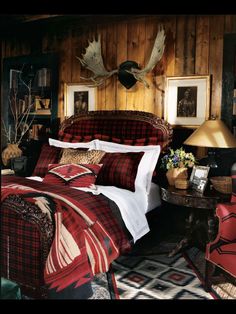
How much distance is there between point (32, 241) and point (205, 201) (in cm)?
141

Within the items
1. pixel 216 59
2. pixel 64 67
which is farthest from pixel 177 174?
pixel 64 67

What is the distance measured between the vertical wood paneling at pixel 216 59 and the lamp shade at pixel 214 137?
48 centimetres

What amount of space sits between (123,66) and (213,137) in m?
1.51

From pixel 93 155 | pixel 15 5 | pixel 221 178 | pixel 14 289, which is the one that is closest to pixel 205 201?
pixel 221 178

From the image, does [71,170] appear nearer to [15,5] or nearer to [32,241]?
[32,241]

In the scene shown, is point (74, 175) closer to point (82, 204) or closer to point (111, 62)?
point (82, 204)

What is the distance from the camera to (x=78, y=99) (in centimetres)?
473

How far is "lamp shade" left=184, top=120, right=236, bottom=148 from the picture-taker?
3.33 m

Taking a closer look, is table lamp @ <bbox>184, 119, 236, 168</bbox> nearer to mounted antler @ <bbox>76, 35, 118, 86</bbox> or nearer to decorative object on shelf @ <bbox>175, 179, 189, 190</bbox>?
decorative object on shelf @ <bbox>175, 179, 189, 190</bbox>

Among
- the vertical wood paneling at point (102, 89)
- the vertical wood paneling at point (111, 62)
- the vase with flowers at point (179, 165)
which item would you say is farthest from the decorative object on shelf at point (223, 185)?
the vertical wood paneling at point (102, 89)

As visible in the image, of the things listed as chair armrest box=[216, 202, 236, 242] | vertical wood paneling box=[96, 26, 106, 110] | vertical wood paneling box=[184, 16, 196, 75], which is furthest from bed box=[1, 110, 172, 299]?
chair armrest box=[216, 202, 236, 242]

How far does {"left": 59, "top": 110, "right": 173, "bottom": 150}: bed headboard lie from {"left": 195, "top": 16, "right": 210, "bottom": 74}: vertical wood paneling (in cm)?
68

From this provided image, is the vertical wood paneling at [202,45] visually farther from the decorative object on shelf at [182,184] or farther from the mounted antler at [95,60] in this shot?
the decorative object on shelf at [182,184]

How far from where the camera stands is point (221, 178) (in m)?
3.27
